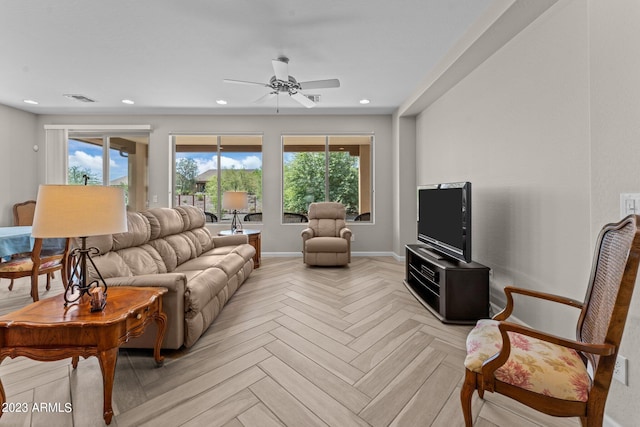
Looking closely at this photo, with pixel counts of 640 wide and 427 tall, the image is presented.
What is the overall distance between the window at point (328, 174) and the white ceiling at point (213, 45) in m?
1.20

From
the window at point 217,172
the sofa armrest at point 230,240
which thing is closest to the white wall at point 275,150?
the window at point 217,172

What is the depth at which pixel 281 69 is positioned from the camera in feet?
9.20

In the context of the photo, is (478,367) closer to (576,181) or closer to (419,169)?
(576,181)

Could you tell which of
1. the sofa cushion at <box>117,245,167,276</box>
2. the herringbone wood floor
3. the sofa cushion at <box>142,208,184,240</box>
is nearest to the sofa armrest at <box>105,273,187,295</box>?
the sofa cushion at <box>117,245,167,276</box>

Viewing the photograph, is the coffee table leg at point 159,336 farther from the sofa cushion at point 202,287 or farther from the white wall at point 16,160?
the white wall at point 16,160

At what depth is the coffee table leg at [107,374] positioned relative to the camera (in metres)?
1.32

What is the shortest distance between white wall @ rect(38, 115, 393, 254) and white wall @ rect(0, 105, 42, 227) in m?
0.23

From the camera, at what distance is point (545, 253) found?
2055 mm

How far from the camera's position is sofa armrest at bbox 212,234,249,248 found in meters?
3.79

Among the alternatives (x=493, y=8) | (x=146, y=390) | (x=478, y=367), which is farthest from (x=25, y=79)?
(x=478, y=367)

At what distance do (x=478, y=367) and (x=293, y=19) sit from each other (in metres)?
2.97

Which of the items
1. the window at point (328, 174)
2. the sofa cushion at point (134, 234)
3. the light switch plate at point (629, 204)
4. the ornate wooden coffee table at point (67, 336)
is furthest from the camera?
the window at point (328, 174)

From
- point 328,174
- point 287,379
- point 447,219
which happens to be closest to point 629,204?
point 447,219

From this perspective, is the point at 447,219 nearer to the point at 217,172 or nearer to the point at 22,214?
the point at 217,172
